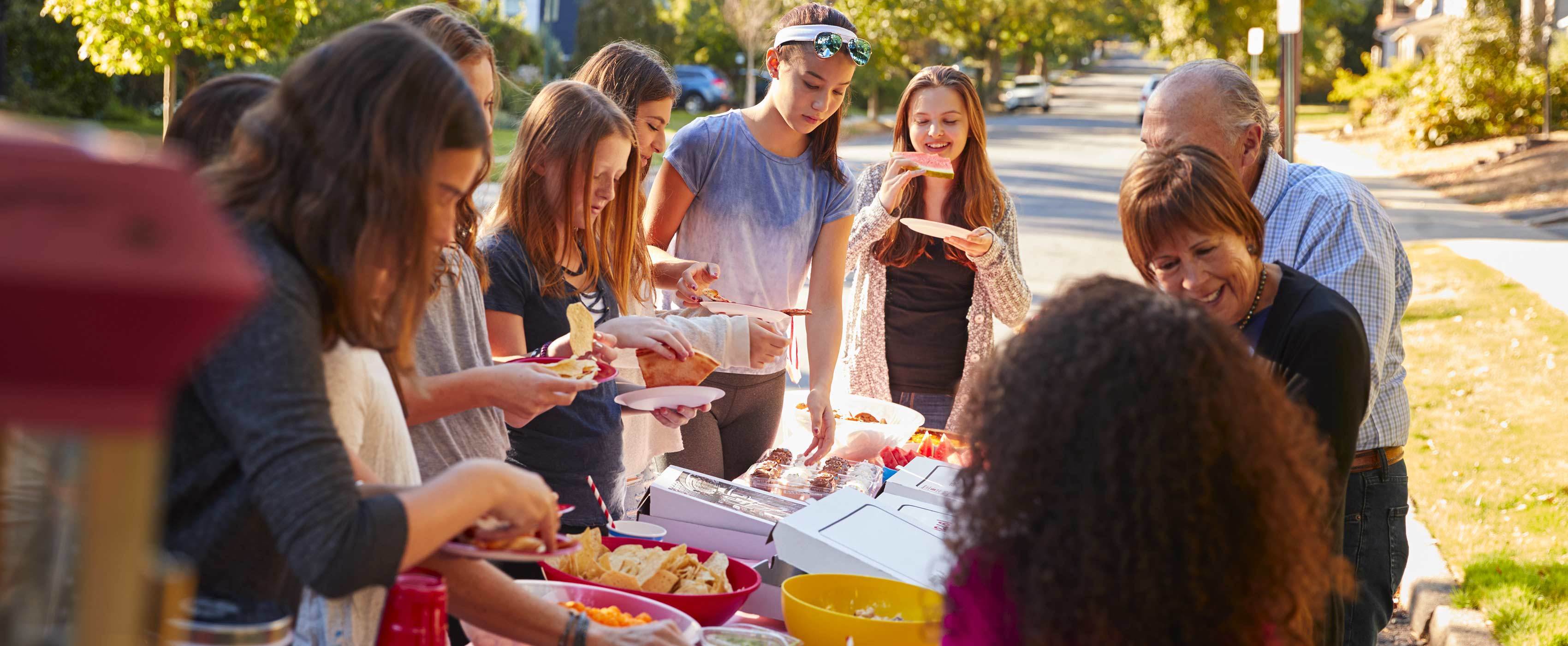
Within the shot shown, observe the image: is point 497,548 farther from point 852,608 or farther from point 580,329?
point 580,329

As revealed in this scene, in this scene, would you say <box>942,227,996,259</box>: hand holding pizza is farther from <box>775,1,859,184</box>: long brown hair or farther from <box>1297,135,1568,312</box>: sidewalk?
<box>1297,135,1568,312</box>: sidewalk

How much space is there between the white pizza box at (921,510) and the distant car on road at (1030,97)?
44.2 metres

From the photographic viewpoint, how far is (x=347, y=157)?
1.33m

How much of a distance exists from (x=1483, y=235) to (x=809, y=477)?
14.7 metres

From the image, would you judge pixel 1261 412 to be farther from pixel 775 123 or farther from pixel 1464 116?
pixel 1464 116

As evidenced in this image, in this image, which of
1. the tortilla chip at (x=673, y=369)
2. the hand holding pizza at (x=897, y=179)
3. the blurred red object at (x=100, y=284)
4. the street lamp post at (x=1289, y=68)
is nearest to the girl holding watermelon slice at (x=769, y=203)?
the hand holding pizza at (x=897, y=179)

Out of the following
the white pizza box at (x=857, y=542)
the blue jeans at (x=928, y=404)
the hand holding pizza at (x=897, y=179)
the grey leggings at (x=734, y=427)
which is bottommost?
the blue jeans at (x=928, y=404)

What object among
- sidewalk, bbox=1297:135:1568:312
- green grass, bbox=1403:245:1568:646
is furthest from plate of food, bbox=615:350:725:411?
sidewalk, bbox=1297:135:1568:312

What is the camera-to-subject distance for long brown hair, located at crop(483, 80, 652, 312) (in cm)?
268

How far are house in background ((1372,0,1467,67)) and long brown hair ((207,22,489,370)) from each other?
41.9 m

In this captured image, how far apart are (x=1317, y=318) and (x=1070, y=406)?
974 mm

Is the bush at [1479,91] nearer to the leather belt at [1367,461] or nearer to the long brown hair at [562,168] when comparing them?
the leather belt at [1367,461]

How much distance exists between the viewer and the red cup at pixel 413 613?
156 cm

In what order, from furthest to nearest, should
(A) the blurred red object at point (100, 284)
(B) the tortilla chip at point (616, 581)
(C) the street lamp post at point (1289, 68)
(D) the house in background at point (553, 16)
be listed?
(D) the house in background at point (553, 16) < (C) the street lamp post at point (1289, 68) < (B) the tortilla chip at point (616, 581) < (A) the blurred red object at point (100, 284)
